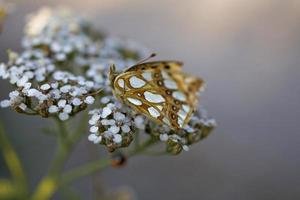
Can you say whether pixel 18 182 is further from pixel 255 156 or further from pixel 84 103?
pixel 255 156

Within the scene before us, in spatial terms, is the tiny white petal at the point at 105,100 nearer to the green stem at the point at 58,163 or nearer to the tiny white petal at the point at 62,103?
the tiny white petal at the point at 62,103

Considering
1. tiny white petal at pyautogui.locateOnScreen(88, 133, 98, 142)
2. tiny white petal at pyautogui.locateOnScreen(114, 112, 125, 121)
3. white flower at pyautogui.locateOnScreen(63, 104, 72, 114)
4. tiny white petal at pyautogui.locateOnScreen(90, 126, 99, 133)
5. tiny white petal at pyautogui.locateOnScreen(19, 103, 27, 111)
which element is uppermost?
tiny white petal at pyautogui.locateOnScreen(19, 103, 27, 111)

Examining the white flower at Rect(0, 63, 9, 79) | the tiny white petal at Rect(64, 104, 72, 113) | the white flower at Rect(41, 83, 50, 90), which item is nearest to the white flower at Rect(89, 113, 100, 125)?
the tiny white petal at Rect(64, 104, 72, 113)

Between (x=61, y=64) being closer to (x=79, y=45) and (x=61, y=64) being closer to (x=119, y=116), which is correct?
(x=79, y=45)

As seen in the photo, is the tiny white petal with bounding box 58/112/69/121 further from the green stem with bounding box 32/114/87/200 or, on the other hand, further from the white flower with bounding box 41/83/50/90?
the green stem with bounding box 32/114/87/200

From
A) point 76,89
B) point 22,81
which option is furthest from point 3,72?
point 76,89

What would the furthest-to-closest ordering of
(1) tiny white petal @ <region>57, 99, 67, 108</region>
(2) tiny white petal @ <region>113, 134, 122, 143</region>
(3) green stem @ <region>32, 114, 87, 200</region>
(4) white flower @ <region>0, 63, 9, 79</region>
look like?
1. (3) green stem @ <region>32, 114, 87, 200</region>
2. (4) white flower @ <region>0, 63, 9, 79</region>
3. (1) tiny white petal @ <region>57, 99, 67, 108</region>
4. (2) tiny white petal @ <region>113, 134, 122, 143</region>
